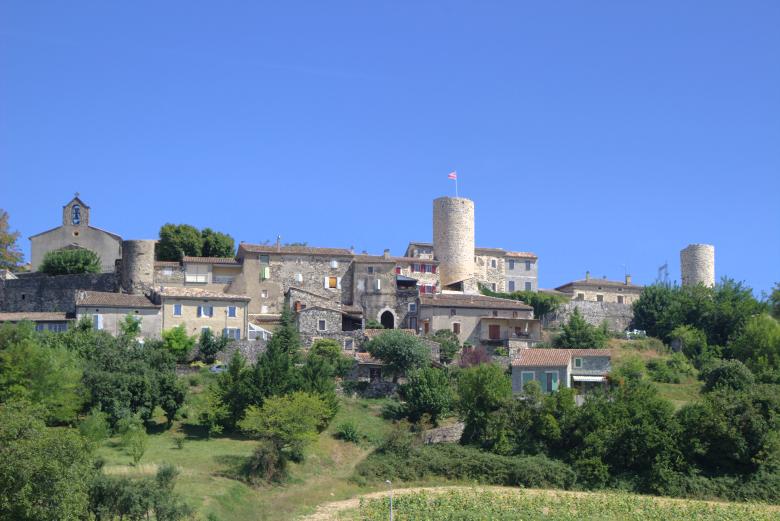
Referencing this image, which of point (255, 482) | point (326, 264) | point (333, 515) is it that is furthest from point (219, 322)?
point (333, 515)

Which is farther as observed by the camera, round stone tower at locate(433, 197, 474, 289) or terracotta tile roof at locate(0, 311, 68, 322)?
round stone tower at locate(433, 197, 474, 289)

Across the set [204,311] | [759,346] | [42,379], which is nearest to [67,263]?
[204,311]

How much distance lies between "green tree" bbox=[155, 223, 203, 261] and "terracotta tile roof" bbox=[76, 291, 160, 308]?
9.48 meters

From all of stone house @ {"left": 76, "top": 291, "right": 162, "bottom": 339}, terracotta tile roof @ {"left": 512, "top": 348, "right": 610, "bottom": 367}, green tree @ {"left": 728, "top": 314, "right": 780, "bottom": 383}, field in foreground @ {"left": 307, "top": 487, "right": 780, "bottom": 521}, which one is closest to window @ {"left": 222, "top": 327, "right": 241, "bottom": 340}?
stone house @ {"left": 76, "top": 291, "right": 162, "bottom": 339}

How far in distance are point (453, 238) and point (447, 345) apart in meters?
17.3

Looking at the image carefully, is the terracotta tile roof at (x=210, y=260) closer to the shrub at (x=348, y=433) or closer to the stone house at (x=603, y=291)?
the shrub at (x=348, y=433)

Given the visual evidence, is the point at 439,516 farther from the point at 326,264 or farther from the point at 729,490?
the point at 326,264

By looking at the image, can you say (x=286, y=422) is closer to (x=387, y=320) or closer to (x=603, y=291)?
(x=387, y=320)

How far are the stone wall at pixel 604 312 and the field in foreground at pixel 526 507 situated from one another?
27447 millimetres

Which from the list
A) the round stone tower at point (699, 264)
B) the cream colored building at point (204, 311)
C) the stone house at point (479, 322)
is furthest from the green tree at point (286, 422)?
the round stone tower at point (699, 264)

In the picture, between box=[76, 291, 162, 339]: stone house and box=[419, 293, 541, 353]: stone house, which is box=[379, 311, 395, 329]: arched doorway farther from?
box=[76, 291, 162, 339]: stone house

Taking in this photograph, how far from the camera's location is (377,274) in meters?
70.1

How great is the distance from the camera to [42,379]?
159 feet

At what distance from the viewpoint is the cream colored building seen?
200 feet
